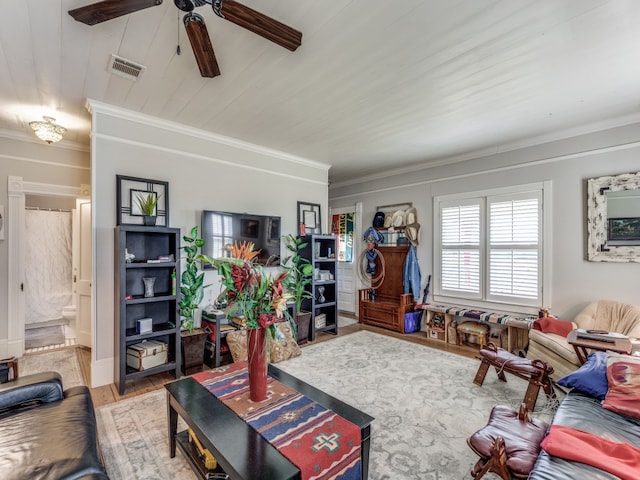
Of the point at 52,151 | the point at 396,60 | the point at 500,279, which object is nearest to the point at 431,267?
the point at 500,279

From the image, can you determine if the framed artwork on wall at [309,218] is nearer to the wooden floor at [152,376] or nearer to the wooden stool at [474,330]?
the wooden floor at [152,376]

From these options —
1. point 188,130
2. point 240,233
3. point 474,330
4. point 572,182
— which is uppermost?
point 188,130

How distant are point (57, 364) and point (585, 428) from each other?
5.09m

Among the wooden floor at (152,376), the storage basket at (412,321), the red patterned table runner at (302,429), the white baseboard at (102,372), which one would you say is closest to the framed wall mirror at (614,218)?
the wooden floor at (152,376)

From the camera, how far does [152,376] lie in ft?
11.2

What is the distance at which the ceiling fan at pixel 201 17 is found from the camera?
147 cm

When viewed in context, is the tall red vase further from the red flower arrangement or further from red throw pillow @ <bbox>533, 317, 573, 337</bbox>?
red throw pillow @ <bbox>533, 317, 573, 337</bbox>

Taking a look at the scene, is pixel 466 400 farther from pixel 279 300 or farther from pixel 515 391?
pixel 279 300

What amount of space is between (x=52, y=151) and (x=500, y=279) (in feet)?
21.3

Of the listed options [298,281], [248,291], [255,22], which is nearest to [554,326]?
[298,281]

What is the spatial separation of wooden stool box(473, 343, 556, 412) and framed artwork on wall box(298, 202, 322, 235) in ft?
10.00

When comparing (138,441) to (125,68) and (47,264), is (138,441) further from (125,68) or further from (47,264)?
(47,264)

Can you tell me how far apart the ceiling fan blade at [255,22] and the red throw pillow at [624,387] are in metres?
2.87

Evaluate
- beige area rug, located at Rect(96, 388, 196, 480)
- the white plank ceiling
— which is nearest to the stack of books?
the white plank ceiling
